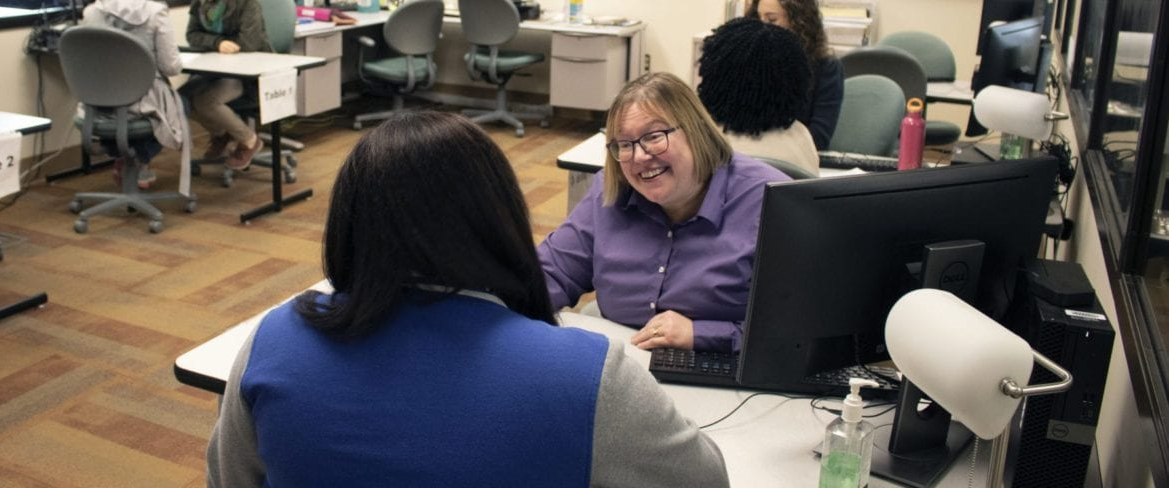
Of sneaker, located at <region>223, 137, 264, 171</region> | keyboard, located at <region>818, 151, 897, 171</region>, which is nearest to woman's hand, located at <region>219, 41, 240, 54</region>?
sneaker, located at <region>223, 137, 264, 171</region>

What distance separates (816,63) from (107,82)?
2627mm

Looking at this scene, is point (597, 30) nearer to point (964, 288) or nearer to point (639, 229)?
point (639, 229)

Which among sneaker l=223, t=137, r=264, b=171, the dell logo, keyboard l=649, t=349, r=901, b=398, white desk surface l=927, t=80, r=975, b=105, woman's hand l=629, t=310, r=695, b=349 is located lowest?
sneaker l=223, t=137, r=264, b=171

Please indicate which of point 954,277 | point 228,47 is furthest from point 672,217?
point 228,47

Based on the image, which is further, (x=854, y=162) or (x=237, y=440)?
(x=854, y=162)

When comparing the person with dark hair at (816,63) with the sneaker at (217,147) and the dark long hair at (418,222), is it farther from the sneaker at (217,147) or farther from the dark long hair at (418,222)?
the sneaker at (217,147)

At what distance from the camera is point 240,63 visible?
15.8ft

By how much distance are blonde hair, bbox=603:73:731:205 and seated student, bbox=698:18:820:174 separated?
0.54 m

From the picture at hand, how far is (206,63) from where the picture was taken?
480 cm

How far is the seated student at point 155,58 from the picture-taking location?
4.38 metres

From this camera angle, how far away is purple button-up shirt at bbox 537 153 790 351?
1.96 meters

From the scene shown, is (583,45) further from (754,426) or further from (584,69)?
(754,426)

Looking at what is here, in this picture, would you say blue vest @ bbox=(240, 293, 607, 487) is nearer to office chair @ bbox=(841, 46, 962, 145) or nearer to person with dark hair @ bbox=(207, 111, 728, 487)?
person with dark hair @ bbox=(207, 111, 728, 487)

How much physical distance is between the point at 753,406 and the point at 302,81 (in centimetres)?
460
